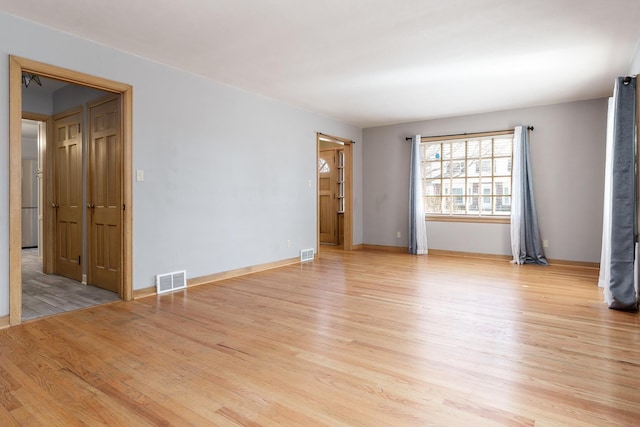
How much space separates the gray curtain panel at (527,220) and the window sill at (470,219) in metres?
0.36

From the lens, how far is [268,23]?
10.3ft

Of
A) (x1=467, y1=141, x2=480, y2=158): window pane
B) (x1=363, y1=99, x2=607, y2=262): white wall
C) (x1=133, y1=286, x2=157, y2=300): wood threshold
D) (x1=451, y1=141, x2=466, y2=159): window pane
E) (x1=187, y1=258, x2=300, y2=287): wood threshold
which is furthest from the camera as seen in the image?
(x1=451, y1=141, x2=466, y2=159): window pane

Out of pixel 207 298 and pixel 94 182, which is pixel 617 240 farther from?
pixel 94 182

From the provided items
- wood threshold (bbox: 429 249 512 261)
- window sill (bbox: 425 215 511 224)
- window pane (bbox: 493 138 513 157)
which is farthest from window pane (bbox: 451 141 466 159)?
wood threshold (bbox: 429 249 512 261)

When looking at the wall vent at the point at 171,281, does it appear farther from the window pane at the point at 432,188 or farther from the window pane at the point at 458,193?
the window pane at the point at 458,193

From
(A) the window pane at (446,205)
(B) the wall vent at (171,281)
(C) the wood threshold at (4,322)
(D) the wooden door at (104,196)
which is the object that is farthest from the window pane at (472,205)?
(C) the wood threshold at (4,322)

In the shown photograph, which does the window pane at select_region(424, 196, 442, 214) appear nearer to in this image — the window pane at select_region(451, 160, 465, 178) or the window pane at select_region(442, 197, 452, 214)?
the window pane at select_region(442, 197, 452, 214)

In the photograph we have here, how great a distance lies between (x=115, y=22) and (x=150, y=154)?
4.24 ft

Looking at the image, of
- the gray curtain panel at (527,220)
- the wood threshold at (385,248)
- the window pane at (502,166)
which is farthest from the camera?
the wood threshold at (385,248)

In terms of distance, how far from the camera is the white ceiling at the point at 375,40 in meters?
2.89

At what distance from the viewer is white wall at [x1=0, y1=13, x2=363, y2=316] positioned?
329 centimetres

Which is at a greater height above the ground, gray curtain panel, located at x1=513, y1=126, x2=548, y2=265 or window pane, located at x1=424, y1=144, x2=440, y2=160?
window pane, located at x1=424, y1=144, x2=440, y2=160

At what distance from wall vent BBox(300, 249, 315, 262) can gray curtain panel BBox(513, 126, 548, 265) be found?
11.1ft

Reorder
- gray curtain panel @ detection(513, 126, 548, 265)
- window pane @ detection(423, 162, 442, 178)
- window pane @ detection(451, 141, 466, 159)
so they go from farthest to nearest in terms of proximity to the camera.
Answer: window pane @ detection(423, 162, 442, 178) → window pane @ detection(451, 141, 466, 159) → gray curtain panel @ detection(513, 126, 548, 265)
